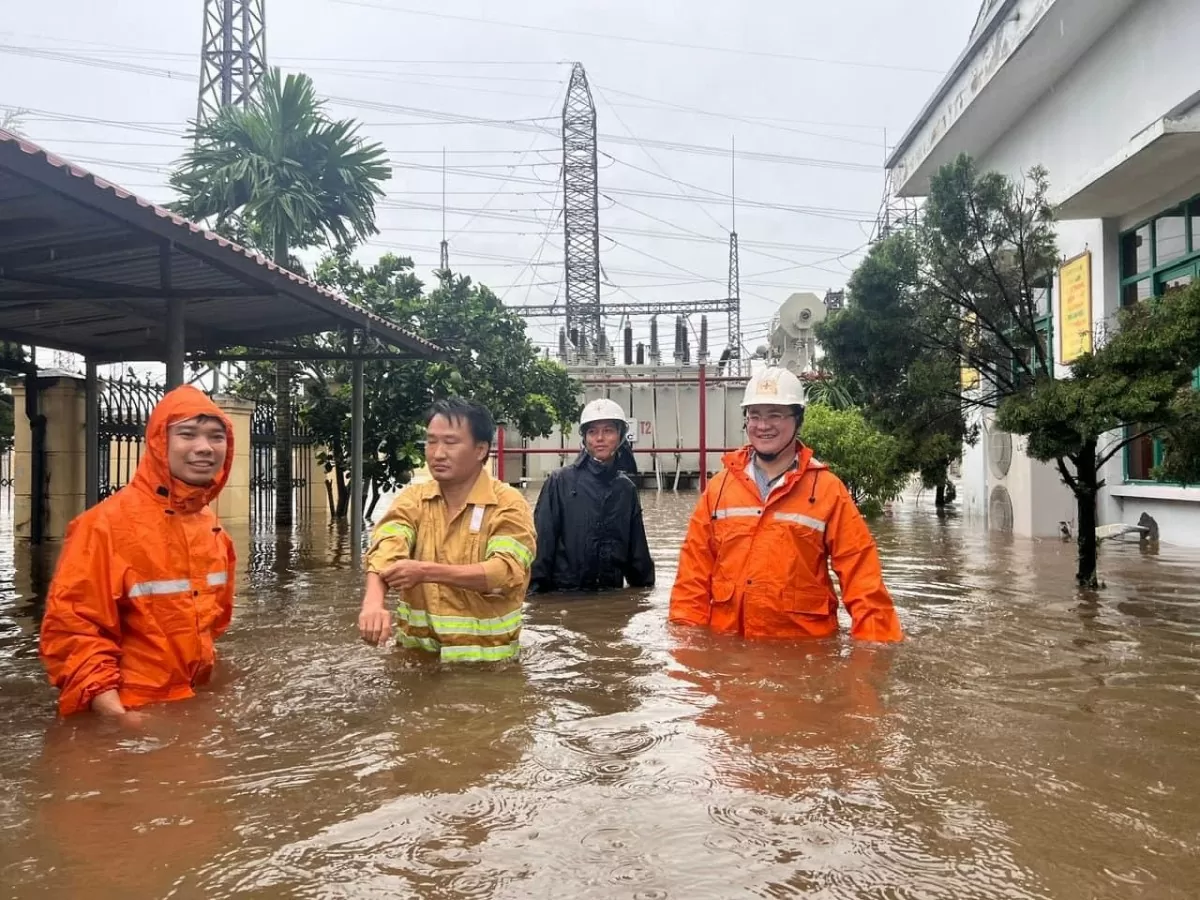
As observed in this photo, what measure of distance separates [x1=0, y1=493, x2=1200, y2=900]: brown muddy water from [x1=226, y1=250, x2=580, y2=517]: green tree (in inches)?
329

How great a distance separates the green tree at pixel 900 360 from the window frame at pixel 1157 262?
240 centimetres

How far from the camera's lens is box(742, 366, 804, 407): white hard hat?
4715mm

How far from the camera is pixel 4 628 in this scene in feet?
19.9

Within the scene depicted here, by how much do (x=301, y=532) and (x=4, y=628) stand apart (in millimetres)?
7633

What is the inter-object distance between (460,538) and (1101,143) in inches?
452

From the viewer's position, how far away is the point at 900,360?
8695mm

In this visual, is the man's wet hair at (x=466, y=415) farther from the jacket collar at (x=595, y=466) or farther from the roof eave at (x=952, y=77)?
the roof eave at (x=952, y=77)

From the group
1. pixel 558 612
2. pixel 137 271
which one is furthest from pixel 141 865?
pixel 137 271

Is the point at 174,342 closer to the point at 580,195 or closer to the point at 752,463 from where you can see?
the point at 752,463

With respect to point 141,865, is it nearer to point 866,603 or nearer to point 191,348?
point 866,603

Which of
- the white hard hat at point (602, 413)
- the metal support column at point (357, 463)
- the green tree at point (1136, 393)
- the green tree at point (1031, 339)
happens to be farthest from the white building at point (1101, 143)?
the metal support column at point (357, 463)

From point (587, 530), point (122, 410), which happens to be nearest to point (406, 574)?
point (587, 530)

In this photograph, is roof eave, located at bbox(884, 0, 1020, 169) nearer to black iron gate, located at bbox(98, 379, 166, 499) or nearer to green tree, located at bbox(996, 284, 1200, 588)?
green tree, located at bbox(996, 284, 1200, 588)

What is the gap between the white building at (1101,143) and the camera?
10.2m
